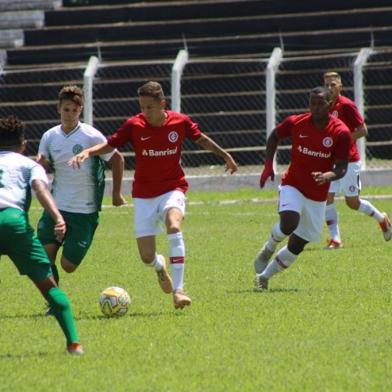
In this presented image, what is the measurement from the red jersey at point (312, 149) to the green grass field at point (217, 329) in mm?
929

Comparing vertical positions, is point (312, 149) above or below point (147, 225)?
above

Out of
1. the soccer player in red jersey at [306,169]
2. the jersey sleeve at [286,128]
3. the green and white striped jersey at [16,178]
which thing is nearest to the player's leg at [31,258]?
the green and white striped jersey at [16,178]

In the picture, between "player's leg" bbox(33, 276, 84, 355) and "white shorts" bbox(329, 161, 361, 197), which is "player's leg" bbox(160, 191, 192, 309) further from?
"white shorts" bbox(329, 161, 361, 197)

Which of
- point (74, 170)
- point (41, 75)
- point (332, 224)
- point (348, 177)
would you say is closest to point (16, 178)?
point (74, 170)

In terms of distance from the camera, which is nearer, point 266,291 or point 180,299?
point 180,299

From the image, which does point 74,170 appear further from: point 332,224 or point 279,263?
point 332,224

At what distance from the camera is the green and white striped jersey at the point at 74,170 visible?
10633mm

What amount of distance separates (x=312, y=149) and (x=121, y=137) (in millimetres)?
1850

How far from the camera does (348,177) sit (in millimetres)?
15914

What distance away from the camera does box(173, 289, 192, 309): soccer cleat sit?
9977 mm

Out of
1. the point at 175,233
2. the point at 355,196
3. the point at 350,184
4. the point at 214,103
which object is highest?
the point at 175,233

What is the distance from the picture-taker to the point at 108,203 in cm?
2408

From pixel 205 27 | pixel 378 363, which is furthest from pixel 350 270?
pixel 205 27

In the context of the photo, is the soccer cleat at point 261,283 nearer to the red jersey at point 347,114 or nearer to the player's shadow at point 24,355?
the player's shadow at point 24,355
